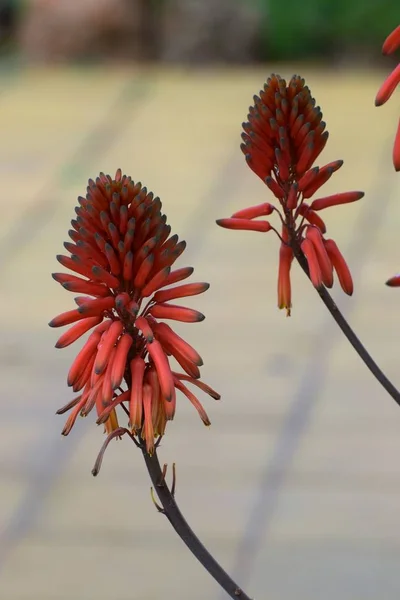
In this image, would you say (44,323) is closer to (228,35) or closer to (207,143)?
(207,143)

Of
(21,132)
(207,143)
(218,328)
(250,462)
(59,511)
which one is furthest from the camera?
(21,132)

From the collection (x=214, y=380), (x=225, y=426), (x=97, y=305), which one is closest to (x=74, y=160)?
(x=214, y=380)

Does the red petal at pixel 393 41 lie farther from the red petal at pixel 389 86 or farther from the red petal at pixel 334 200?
the red petal at pixel 334 200

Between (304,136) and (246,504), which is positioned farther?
(246,504)

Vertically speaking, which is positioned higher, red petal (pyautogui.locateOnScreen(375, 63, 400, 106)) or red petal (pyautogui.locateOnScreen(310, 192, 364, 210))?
red petal (pyautogui.locateOnScreen(375, 63, 400, 106))

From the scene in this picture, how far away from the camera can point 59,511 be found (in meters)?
2.21

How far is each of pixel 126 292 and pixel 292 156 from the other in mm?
163

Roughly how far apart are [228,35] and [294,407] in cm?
362

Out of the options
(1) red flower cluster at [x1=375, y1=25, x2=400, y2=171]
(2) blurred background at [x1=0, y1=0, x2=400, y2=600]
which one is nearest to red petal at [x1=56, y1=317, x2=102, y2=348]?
(1) red flower cluster at [x1=375, y1=25, x2=400, y2=171]

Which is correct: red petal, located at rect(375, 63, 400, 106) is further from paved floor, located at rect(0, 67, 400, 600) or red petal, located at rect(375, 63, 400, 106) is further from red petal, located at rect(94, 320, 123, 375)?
paved floor, located at rect(0, 67, 400, 600)

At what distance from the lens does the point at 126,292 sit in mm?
743

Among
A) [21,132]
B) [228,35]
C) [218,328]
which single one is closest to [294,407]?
[218,328]

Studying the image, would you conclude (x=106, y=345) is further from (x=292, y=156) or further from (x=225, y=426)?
(x=225, y=426)

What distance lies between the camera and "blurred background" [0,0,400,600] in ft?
6.75
